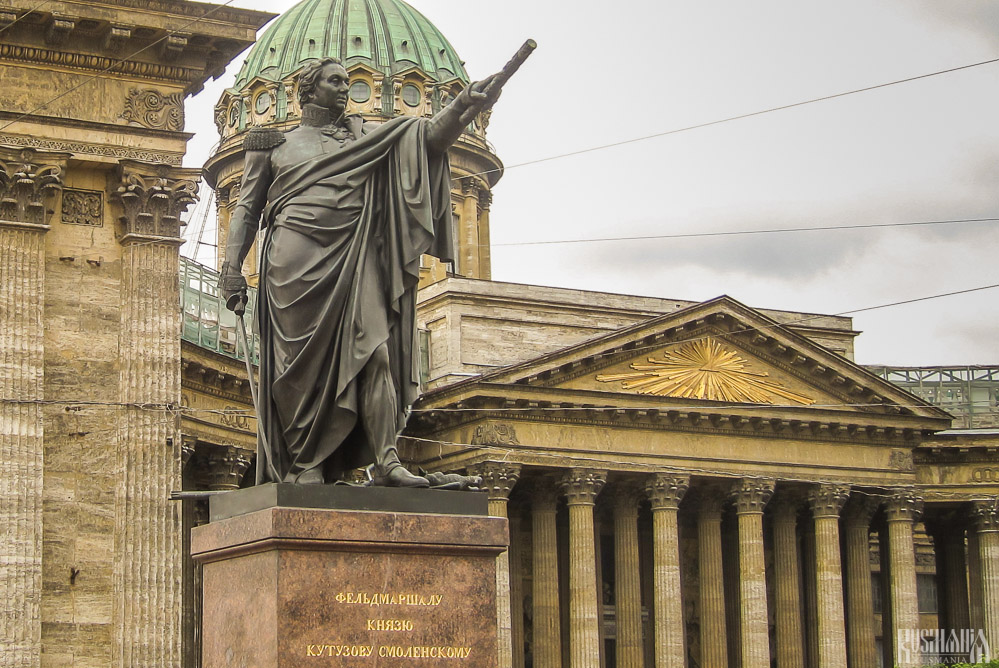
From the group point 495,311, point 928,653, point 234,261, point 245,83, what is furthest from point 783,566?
point 234,261

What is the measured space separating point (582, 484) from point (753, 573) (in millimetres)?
6066

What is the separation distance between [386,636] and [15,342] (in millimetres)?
19058

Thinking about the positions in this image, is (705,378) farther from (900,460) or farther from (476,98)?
(476,98)

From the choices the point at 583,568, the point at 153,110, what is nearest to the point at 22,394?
the point at 153,110

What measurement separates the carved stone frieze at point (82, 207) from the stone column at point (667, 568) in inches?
1189

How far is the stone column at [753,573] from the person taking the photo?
58.9m

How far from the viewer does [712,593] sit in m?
60.5

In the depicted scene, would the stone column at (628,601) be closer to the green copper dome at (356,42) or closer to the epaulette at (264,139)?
the green copper dome at (356,42)

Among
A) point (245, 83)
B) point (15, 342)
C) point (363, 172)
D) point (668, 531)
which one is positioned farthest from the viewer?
point (245, 83)

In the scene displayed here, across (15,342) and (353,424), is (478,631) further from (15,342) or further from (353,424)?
(15,342)

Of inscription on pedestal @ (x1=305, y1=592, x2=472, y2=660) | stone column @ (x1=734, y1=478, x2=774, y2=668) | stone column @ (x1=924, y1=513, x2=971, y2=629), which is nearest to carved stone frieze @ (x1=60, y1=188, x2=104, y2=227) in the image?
inscription on pedestal @ (x1=305, y1=592, x2=472, y2=660)

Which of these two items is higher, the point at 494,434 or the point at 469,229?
the point at 469,229

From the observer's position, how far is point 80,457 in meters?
30.0

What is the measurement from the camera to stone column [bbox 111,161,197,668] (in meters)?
29.4
